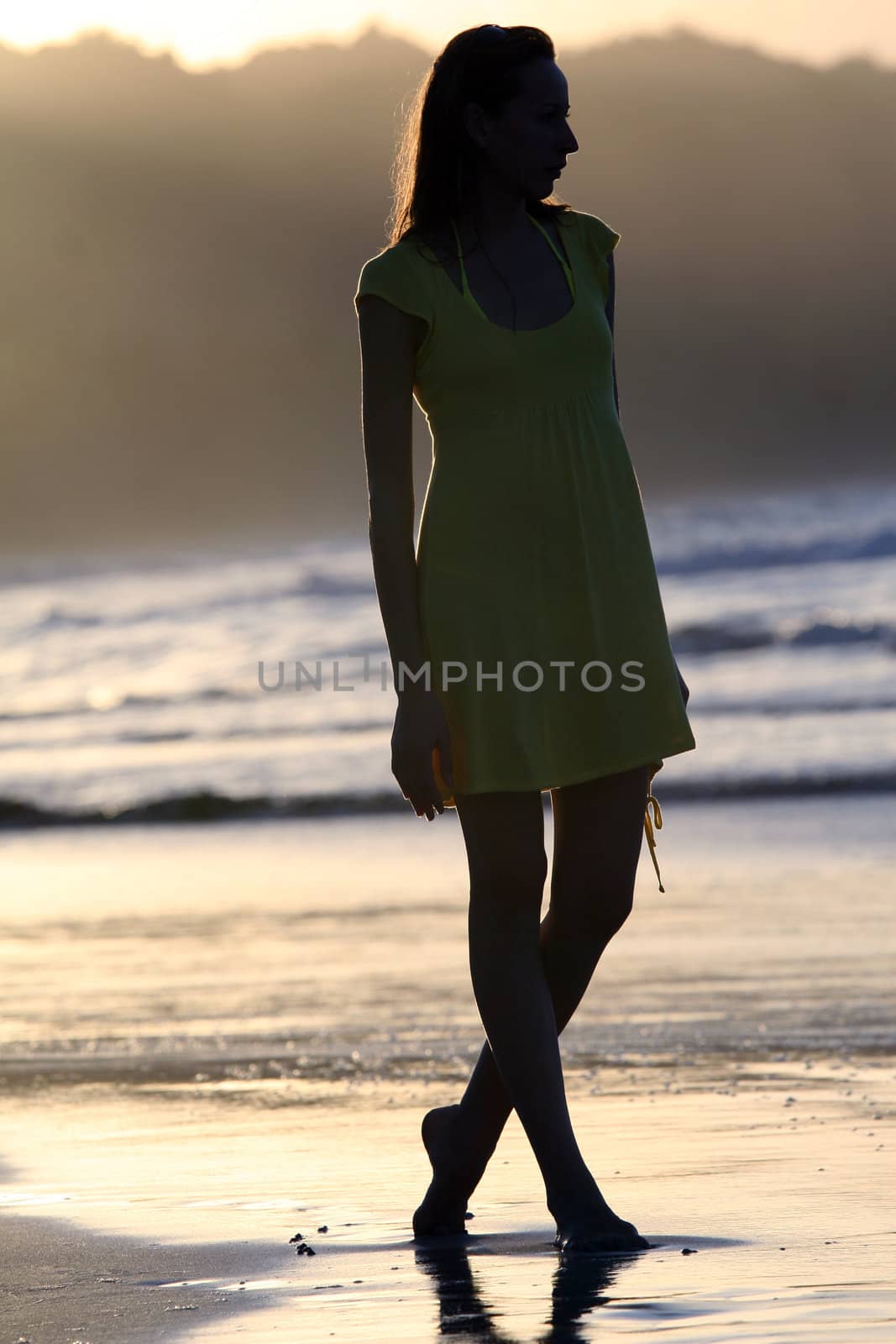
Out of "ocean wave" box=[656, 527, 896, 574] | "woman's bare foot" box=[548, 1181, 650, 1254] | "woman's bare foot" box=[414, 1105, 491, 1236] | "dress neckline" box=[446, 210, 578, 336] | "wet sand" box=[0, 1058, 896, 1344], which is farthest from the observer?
"ocean wave" box=[656, 527, 896, 574]

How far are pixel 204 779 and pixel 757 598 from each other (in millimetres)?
12433

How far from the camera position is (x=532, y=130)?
2402 millimetres

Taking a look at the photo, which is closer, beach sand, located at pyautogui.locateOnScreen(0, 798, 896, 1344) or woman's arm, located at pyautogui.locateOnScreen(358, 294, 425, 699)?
beach sand, located at pyautogui.locateOnScreen(0, 798, 896, 1344)

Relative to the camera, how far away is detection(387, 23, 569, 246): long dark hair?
2.40 m

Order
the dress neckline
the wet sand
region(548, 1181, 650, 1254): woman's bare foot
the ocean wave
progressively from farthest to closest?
the ocean wave, the dress neckline, region(548, 1181, 650, 1254): woman's bare foot, the wet sand

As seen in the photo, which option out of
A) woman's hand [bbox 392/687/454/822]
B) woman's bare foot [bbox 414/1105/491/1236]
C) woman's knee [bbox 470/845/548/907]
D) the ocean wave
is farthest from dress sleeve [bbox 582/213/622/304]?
the ocean wave

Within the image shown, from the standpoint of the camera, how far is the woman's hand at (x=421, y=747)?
2.33m

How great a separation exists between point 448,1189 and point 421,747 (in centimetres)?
65

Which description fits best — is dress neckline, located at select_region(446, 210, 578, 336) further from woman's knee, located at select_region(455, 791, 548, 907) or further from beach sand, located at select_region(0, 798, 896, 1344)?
beach sand, located at select_region(0, 798, 896, 1344)

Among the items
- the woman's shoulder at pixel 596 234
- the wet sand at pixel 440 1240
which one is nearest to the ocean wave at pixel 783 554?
the wet sand at pixel 440 1240

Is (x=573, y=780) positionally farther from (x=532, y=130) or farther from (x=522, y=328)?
(x=532, y=130)

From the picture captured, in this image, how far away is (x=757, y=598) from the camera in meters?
23.1

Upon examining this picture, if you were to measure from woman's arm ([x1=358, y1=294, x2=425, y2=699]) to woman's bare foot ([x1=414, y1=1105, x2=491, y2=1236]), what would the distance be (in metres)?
0.66

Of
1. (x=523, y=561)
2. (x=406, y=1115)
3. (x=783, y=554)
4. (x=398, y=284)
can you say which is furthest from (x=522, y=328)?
(x=783, y=554)
